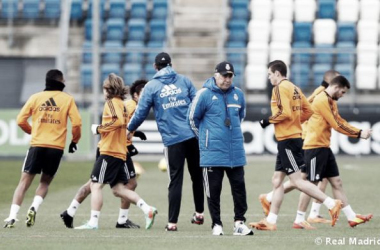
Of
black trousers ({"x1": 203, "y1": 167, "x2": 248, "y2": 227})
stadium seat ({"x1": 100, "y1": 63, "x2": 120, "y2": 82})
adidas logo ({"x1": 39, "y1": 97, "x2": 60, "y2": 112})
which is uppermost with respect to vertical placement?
adidas logo ({"x1": 39, "y1": 97, "x2": 60, "y2": 112})

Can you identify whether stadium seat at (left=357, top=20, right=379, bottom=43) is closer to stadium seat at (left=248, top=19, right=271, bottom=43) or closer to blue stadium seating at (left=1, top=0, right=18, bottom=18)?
stadium seat at (left=248, top=19, right=271, bottom=43)

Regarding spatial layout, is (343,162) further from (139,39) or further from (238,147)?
(238,147)

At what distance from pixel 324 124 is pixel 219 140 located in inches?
90.1

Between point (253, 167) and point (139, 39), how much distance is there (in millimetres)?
8851

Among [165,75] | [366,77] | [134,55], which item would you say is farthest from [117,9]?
[165,75]

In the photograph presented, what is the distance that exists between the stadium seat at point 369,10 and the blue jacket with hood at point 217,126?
23.0m

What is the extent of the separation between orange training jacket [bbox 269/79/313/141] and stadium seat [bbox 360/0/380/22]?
21.7 metres

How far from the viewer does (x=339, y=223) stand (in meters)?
14.0

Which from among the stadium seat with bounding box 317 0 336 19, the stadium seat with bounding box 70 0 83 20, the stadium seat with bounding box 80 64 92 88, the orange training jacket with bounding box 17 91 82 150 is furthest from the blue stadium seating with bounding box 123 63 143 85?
the orange training jacket with bounding box 17 91 82 150

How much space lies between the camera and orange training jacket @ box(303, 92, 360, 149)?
44.7 ft

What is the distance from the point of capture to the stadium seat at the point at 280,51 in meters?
31.5

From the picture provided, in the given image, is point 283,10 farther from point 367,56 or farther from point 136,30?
point 136,30

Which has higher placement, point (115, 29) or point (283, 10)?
point (283, 10)

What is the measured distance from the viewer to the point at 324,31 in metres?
34.1
